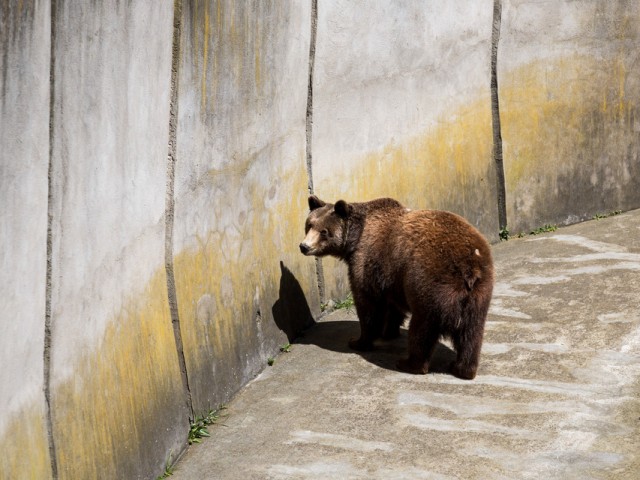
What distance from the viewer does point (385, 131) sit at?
27.8 feet

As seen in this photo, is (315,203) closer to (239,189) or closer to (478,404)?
(239,189)

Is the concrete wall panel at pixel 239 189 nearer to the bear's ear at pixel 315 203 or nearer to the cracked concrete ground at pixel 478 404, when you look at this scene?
the bear's ear at pixel 315 203

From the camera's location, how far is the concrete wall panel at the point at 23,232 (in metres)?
4.75

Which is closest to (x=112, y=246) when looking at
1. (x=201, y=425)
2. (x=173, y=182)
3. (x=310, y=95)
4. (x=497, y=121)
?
(x=173, y=182)

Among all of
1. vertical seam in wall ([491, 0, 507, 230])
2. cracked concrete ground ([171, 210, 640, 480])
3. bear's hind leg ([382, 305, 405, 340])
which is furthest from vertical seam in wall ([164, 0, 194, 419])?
vertical seam in wall ([491, 0, 507, 230])

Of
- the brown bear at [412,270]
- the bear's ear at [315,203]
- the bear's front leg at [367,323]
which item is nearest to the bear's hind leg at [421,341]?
the brown bear at [412,270]

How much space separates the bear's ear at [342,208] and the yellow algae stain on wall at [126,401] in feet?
5.55

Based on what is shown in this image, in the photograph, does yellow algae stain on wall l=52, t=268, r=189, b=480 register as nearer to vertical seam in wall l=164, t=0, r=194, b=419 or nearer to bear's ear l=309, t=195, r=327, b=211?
vertical seam in wall l=164, t=0, r=194, b=419

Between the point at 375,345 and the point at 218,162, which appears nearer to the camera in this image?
the point at 218,162

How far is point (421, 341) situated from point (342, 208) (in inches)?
45.0

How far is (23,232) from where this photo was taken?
16.1 feet

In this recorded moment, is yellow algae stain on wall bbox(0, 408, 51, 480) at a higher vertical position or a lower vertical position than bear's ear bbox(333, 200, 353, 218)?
lower

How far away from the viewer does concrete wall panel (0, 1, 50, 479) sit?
15.6 feet

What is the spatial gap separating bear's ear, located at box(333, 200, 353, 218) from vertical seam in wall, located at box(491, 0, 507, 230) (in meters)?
2.27
